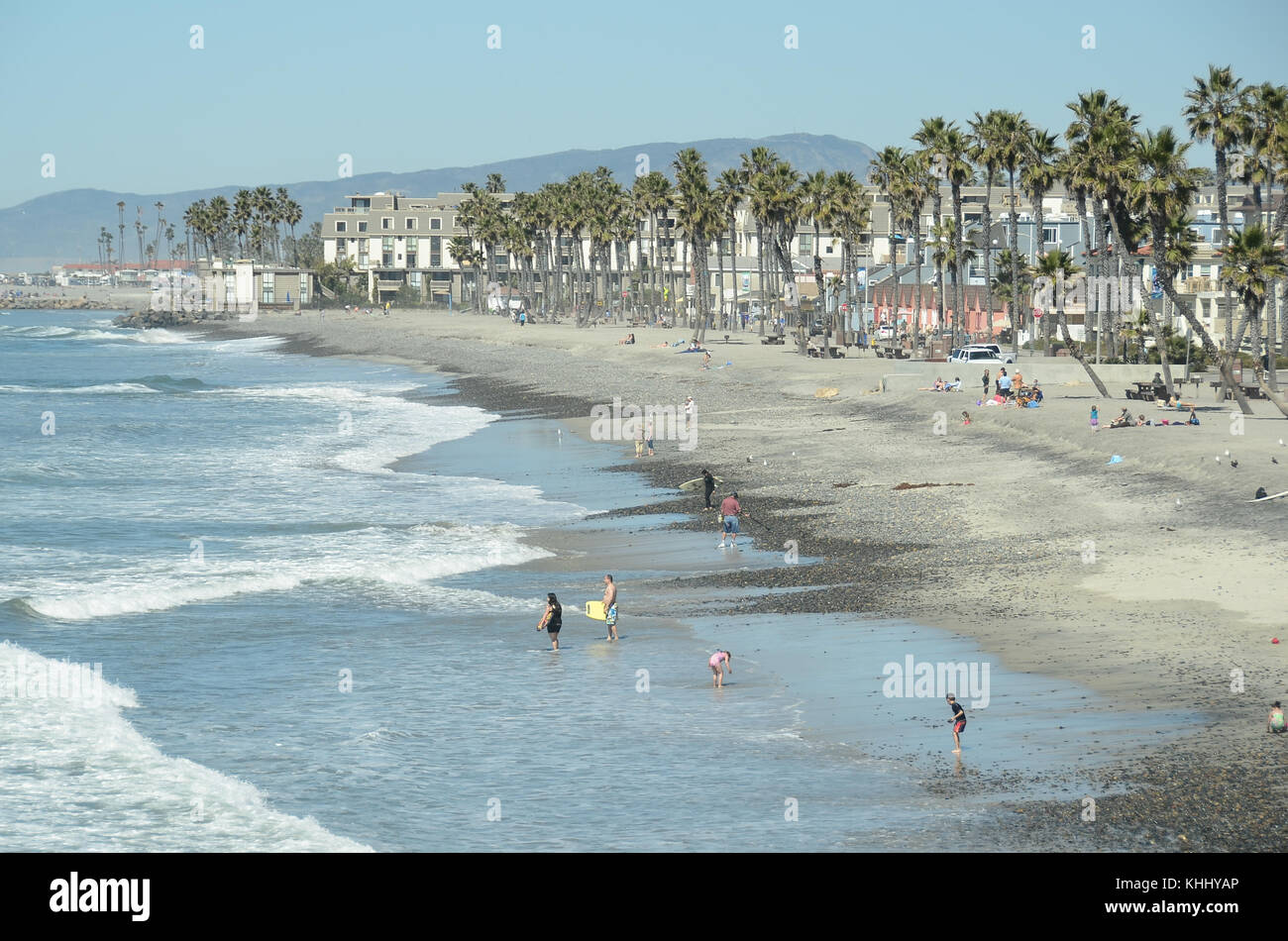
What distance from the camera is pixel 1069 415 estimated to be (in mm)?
45312

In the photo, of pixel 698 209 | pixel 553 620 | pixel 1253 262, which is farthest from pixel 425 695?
pixel 698 209

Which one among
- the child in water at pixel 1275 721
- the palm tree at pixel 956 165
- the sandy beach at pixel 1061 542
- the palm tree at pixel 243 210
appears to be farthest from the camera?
the palm tree at pixel 243 210

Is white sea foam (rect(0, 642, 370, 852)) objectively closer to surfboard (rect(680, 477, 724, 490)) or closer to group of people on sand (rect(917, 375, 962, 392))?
surfboard (rect(680, 477, 724, 490))

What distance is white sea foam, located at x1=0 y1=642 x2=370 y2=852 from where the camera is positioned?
15.6m

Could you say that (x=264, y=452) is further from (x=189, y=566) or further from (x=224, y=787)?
(x=224, y=787)

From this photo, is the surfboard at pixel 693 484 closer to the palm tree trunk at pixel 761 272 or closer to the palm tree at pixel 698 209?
the palm tree trunk at pixel 761 272

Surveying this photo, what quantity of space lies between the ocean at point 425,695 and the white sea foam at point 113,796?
0.16ft

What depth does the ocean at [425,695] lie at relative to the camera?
15.8 meters

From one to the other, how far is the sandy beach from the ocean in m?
1.06

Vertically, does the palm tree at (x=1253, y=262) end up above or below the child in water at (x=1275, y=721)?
above

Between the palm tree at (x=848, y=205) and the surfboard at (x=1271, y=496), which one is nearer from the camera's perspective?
the surfboard at (x=1271, y=496)

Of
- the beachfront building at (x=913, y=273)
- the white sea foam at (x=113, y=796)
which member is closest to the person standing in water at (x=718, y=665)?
the white sea foam at (x=113, y=796)
